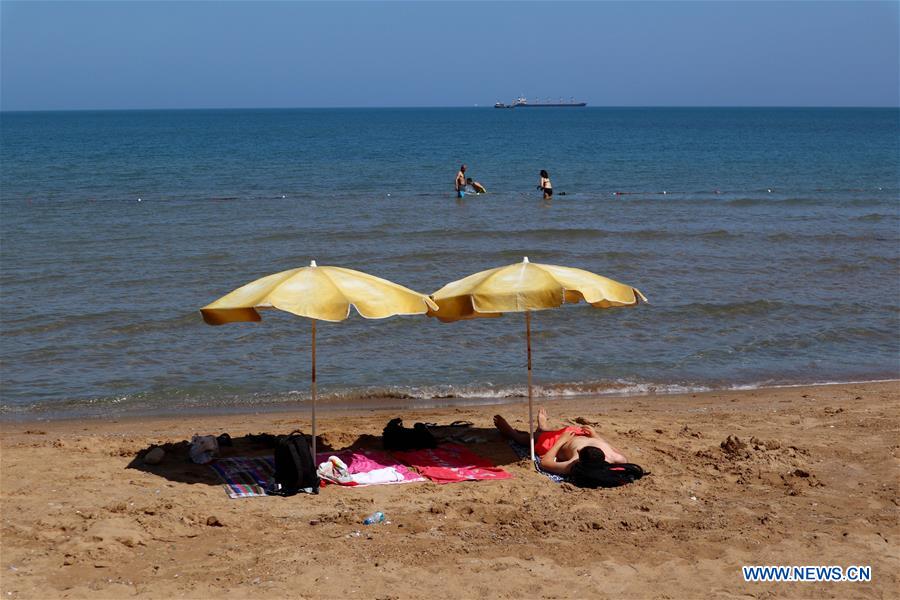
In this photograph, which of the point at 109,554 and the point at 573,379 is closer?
the point at 109,554

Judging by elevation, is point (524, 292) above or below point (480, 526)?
above

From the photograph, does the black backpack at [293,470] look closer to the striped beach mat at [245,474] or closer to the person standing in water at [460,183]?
the striped beach mat at [245,474]

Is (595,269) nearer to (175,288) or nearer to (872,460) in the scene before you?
(175,288)

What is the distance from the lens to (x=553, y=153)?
195 feet

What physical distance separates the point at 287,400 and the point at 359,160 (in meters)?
41.2

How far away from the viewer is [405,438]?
9.09m

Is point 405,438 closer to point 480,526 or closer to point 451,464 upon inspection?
point 451,464

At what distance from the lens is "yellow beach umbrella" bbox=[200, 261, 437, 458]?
7551 mm

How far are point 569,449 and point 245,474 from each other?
2.99m

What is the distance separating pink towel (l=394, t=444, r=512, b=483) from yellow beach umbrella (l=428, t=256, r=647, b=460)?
4.49 feet

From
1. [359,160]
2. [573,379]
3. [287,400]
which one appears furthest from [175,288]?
[359,160]

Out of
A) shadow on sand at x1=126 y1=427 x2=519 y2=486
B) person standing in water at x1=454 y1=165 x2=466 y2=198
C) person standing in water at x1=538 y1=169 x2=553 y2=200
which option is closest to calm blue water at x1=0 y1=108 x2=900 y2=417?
person standing in water at x1=538 y1=169 x2=553 y2=200

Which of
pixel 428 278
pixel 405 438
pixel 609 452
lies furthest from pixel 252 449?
pixel 428 278

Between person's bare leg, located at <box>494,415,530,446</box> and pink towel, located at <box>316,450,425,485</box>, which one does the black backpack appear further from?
person's bare leg, located at <box>494,415,530,446</box>
